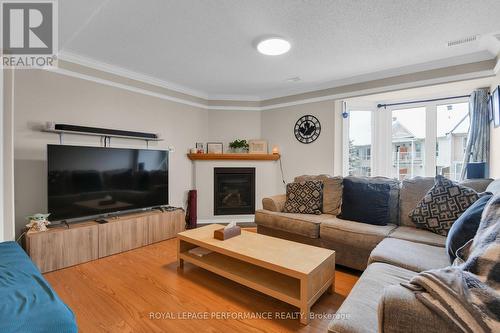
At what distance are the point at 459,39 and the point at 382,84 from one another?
38.8 inches

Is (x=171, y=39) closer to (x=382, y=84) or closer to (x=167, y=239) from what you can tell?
(x=167, y=239)

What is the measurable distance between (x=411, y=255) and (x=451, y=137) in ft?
8.69

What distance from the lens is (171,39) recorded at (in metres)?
2.50

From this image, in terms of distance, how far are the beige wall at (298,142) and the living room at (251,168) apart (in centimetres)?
3

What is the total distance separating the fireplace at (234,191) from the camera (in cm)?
435

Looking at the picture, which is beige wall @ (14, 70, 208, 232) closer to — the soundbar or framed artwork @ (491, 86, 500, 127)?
the soundbar

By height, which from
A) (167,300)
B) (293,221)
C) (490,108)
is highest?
(490,108)

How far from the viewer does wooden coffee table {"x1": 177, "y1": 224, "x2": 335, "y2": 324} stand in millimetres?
Result: 1656

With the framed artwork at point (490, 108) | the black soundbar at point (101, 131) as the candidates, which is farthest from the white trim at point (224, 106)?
the black soundbar at point (101, 131)

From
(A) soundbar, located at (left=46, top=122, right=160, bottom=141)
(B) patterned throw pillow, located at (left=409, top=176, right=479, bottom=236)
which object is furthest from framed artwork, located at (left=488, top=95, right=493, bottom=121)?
(A) soundbar, located at (left=46, top=122, right=160, bottom=141)

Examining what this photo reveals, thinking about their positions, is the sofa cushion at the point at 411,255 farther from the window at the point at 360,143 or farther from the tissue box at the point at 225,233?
the window at the point at 360,143

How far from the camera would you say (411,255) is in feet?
5.47

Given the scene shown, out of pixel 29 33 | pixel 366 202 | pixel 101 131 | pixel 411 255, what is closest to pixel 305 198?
pixel 366 202

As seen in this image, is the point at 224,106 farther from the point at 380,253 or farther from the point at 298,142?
the point at 380,253
